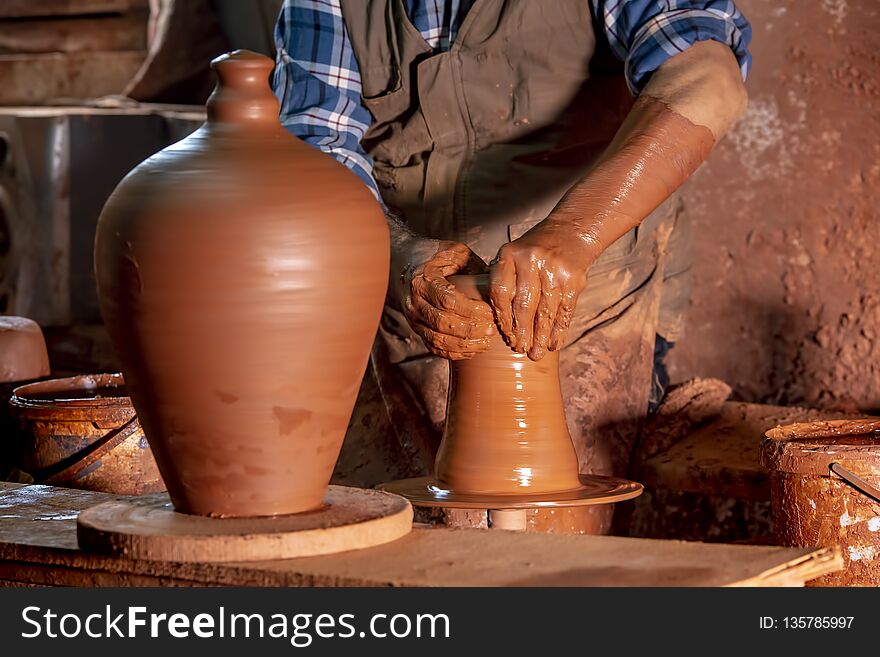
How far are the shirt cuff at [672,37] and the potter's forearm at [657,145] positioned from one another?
21mm

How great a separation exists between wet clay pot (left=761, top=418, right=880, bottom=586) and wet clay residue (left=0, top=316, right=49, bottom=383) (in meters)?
2.03

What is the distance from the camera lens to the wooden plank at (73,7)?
5.54 meters

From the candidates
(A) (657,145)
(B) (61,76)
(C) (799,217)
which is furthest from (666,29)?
(B) (61,76)

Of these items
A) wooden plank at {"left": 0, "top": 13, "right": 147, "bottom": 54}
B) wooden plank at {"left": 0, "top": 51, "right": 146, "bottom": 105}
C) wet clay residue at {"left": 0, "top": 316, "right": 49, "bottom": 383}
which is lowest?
wet clay residue at {"left": 0, "top": 316, "right": 49, "bottom": 383}

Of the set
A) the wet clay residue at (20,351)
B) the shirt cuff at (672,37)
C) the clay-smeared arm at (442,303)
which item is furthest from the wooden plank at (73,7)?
the clay-smeared arm at (442,303)

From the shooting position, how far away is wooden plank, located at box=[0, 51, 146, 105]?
5.53 meters

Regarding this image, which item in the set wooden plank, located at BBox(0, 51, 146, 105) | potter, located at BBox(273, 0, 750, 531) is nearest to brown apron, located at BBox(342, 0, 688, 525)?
potter, located at BBox(273, 0, 750, 531)

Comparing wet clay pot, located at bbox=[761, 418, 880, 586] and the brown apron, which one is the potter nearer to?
the brown apron

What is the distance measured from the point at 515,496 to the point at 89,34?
4015 millimetres

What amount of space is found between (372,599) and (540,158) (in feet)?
5.42

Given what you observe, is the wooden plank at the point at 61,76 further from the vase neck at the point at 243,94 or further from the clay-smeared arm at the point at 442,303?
the vase neck at the point at 243,94

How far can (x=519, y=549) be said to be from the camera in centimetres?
174

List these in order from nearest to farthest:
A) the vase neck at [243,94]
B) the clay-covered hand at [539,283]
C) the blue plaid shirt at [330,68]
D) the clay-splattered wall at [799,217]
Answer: the vase neck at [243,94]
the clay-covered hand at [539,283]
the blue plaid shirt at [330,68]
the clay-splattered wall at [799,217]

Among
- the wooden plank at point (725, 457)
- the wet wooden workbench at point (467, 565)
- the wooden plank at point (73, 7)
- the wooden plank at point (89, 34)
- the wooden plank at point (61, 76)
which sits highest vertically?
the wooden plank at point (73, 7)
